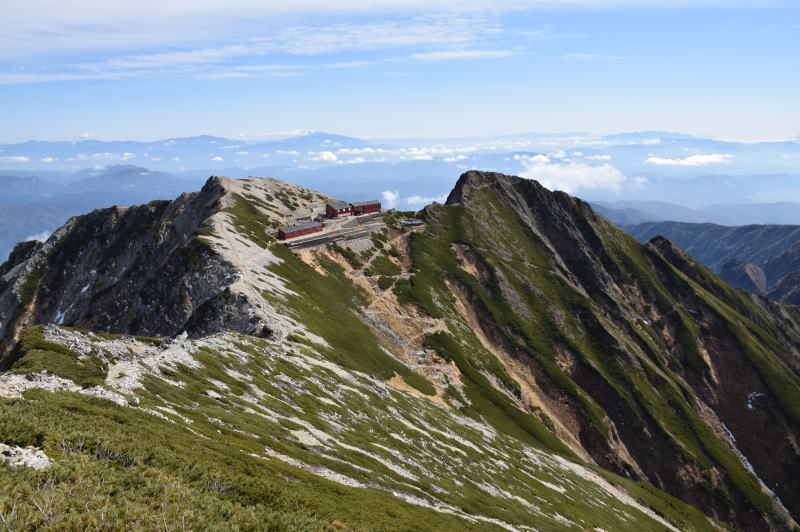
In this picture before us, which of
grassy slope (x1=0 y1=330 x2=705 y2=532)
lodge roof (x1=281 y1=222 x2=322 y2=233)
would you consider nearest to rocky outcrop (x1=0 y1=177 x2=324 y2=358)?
lodge roof (x1=281 y1=222 x2=322 y2=233)

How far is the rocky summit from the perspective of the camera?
2619 cm

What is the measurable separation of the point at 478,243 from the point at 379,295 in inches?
2398

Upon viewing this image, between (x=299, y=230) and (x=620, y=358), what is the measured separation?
10921 centimetres

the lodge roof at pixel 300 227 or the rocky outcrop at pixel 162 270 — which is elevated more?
the lodge roof at pixel 300 227

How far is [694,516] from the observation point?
109 m

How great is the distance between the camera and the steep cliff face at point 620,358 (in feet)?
412

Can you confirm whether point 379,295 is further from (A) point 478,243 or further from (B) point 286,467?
(B) point 286,467

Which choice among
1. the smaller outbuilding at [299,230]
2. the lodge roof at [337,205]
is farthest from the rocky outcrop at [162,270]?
the lodge roof at [337,205]

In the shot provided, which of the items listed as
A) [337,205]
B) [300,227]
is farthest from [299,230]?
[337,205]

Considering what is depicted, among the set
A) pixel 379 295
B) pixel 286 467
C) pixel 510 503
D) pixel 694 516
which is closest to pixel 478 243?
pixel 379 295

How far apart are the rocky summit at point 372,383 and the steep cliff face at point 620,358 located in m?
0.82

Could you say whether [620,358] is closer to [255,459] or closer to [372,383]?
[372,383]

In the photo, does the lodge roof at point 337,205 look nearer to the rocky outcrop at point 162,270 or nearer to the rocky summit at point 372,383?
the rocky summit at point 372,383

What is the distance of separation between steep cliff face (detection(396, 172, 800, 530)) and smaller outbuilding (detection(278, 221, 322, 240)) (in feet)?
106
